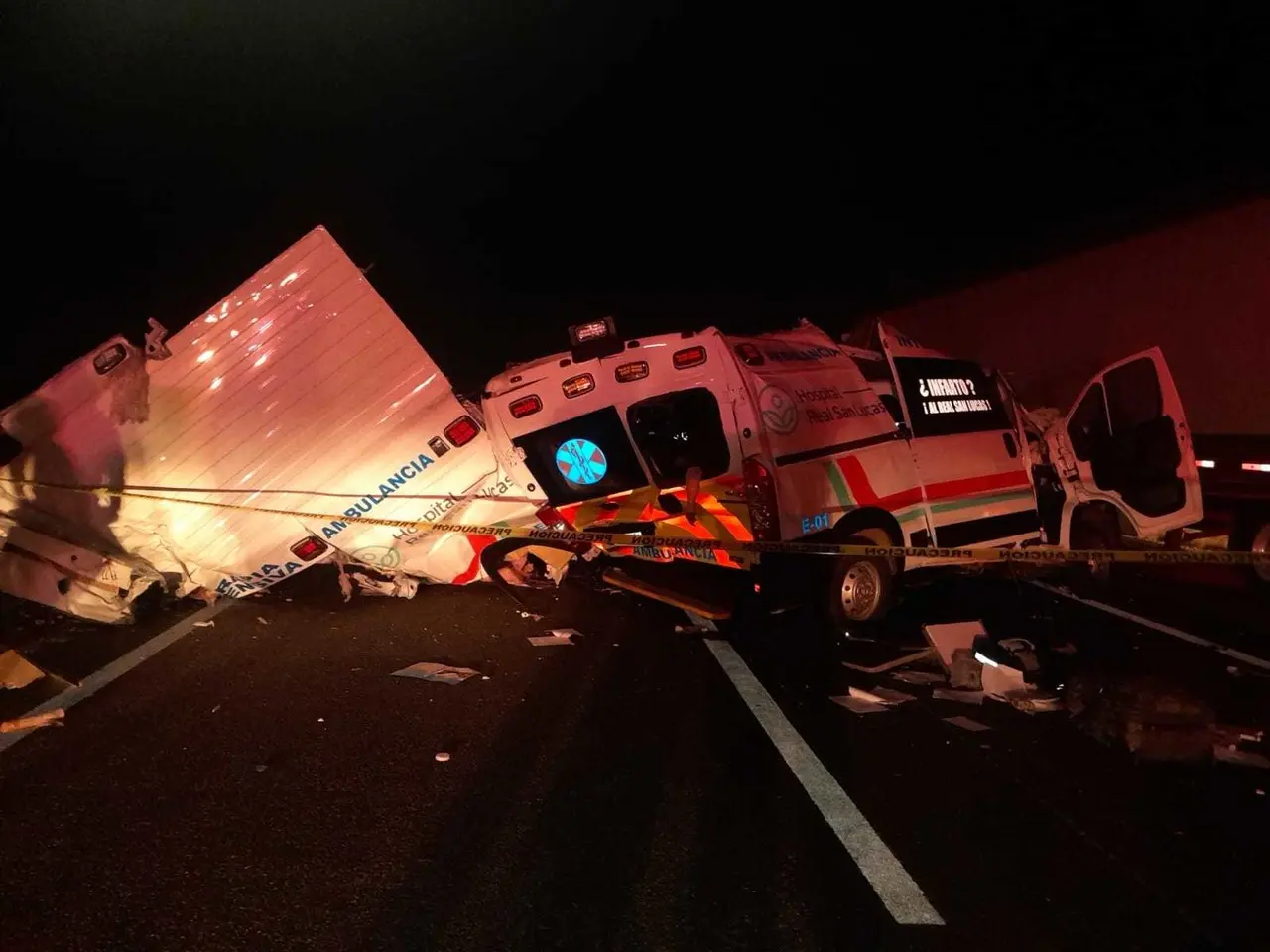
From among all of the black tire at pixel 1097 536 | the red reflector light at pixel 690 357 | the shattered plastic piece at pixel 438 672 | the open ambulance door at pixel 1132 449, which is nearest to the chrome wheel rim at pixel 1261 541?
the open ambulance door at pixel 1132 449

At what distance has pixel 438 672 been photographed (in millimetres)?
5805

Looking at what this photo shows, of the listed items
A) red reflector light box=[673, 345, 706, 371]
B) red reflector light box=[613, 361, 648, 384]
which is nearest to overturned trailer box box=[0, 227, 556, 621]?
red reflector light box=[613, 361, 648, 384]

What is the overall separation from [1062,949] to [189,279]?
74.7ft

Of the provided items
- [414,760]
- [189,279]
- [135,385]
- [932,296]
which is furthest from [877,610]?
[189,279]

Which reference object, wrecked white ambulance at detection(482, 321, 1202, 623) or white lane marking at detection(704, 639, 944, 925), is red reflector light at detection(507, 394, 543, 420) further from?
white lane marking at detection(704, 639, 944, 925)

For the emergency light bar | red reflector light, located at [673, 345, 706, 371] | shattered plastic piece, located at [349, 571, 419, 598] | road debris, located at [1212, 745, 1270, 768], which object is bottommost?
road debris, located at [1212, 745, 1270, 768]

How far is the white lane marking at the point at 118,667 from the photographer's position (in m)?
5.17

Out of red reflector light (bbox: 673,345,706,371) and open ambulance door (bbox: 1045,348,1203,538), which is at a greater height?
red reflector light (bbox: 673,345,706,371)

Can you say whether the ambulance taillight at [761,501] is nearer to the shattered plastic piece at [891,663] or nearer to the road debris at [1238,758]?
the shattered plastic piece at [891,663]

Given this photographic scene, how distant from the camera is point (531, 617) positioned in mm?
7340

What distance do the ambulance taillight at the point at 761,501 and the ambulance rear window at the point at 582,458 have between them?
1.03 meters

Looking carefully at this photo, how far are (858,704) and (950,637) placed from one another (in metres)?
1.05

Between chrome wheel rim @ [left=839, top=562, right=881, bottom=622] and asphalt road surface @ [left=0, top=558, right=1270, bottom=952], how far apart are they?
16.4 inches

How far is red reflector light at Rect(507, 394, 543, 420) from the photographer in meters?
6.71
